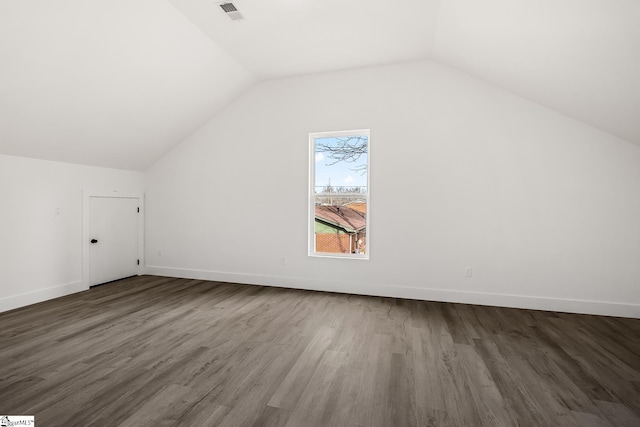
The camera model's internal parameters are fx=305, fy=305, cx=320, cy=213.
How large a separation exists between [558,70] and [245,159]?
4.20 m

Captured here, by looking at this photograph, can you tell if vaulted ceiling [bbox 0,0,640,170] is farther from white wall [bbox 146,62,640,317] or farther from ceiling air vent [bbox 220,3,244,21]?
white wall [bbox 146,62,640,317]

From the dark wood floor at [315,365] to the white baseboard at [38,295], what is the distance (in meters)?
0.15

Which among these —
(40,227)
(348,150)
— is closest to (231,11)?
(348,150)

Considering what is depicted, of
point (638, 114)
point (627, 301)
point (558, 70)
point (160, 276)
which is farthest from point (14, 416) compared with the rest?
point (627, 301)

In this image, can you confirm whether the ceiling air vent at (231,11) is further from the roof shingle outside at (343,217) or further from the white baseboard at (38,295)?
the white baseboard at (38,295)

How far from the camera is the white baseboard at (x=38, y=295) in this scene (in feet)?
12.2

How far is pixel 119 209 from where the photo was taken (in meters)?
5.24

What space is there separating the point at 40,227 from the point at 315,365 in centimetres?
417

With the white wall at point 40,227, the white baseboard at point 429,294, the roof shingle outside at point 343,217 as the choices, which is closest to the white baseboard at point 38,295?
the white wall at point 40,227

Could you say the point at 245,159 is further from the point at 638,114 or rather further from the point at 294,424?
the point at 638,114

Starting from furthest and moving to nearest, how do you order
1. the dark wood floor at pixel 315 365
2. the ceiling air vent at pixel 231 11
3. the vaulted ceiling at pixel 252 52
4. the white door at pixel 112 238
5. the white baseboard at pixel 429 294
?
the white door at pixel 112 238, the white baseboard at pixel 429 294, the ceiling air vent at pixel 231 11, the vaulted ceiling at pixel 252 52, the dark wood floor at pixel 315 365

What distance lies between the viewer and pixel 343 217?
188 inches

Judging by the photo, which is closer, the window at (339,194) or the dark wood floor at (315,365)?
the dark wood floor at (315,365)

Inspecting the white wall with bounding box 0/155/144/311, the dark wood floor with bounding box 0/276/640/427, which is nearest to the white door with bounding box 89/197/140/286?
the white wall with bounding box 0/155/144/311
